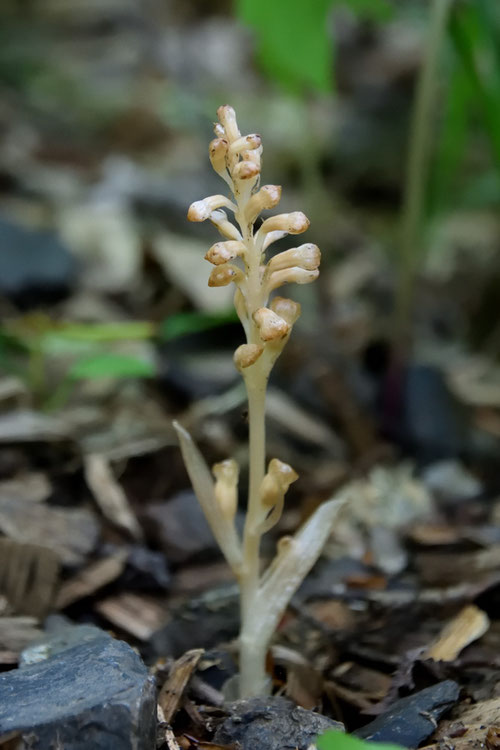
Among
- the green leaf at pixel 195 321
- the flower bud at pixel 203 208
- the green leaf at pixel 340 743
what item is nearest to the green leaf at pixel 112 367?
the green leaf at pixel 195 321

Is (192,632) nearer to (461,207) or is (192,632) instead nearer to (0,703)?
(0,703)

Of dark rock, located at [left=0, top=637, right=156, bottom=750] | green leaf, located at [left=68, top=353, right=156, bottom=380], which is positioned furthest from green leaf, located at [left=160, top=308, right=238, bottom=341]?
dark rock, located at [left=0, top=637, right=156, bottom=750]

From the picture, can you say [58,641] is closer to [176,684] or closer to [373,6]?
[176,684]

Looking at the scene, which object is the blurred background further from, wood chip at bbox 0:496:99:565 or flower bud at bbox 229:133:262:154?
flower bud at bbox 229:133:262:154

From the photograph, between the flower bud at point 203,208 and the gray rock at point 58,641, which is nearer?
the flower bud at point 203,208

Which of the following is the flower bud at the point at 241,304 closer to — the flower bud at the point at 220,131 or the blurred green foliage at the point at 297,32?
the flower bud at the point at 220,131

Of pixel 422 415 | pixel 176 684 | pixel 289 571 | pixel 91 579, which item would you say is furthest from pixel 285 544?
pixel 422 415
